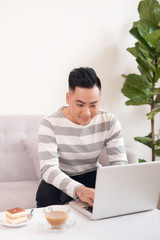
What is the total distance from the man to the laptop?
0.26 m

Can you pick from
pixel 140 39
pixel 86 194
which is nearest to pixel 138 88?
pixel 140 39

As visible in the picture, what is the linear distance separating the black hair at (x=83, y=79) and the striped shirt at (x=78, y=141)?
0.23 meters

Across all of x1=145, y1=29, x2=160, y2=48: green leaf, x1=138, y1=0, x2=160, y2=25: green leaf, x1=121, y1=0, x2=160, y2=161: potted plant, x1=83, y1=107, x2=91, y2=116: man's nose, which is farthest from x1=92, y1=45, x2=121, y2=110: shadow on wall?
x1=83, y1=107, x2=91, y2=116: man's nose

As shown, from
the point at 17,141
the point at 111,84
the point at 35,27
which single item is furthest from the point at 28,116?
the point at 111,84

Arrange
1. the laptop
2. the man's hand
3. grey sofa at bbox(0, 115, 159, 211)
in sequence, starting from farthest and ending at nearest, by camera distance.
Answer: grey sofa at bbox(0, 115, 159, 211), the man's hand, the laptop

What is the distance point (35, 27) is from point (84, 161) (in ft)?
4.35

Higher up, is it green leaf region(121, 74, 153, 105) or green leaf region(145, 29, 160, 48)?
green leaf region(145, 29, 160, 48)

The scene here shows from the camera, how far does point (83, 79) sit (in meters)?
1.75

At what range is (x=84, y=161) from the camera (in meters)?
1.94

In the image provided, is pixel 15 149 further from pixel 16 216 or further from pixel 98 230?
pixel 98 230

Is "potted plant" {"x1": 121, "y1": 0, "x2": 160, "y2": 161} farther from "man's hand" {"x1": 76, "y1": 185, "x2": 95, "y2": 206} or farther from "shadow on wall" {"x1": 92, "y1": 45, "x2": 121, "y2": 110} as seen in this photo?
"man's hand" {"x1": 76, "y1": 185, "x2": 95, "y2": 206}

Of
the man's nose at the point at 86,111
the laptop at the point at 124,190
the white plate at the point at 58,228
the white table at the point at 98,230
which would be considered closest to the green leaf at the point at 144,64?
the man's nose at the point at 86,111

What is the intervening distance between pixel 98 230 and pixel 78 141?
0.65 meters

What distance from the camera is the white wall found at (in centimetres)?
A: 274
